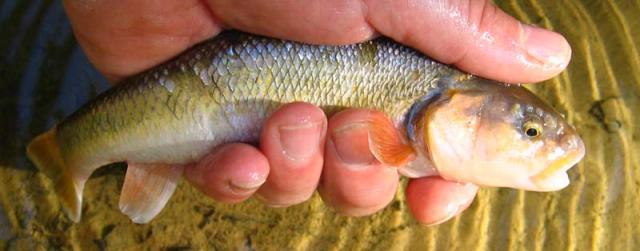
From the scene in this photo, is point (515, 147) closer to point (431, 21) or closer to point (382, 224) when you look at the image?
point (431, 21)

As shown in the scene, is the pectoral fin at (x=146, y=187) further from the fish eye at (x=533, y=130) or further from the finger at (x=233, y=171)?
the fish eye at (x=533, y=130)

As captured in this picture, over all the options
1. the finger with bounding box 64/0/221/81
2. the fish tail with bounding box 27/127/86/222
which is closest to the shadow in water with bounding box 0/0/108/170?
the fish tail with bounding box 27/127/86/222

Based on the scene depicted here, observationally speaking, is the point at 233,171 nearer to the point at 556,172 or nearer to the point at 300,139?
the point at 300,139

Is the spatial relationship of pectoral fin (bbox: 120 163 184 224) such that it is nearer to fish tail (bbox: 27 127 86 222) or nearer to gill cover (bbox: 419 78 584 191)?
fish tail (bbox: 27 127 86 222)

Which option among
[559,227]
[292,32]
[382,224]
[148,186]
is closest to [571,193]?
[559,227]

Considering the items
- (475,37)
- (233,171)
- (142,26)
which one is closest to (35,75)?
(142,26)

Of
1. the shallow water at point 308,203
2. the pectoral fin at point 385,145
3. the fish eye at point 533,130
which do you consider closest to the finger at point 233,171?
the pectoral fin at point 385,145
